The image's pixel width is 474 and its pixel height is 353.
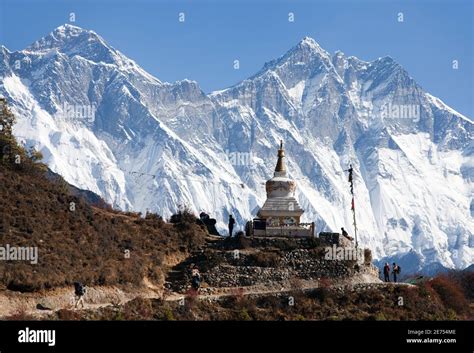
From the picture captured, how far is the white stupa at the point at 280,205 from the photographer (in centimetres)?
7575

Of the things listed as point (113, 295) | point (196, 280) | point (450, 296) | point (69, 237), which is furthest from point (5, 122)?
point (450, 296)

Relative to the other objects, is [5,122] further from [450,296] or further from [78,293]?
[450,296]

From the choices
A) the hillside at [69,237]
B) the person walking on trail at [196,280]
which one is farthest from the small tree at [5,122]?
the person walking on trail at [196,280]

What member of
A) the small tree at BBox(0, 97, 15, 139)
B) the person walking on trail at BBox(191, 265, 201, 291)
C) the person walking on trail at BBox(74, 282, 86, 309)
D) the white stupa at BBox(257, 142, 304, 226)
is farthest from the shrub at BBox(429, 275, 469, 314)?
the small tree at BBox(0, 97, 15, 139)

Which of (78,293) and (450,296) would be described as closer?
(78,293)

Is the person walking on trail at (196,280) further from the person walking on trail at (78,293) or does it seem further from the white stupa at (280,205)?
the white stupa at (280,205)

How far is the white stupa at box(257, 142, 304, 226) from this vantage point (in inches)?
2982

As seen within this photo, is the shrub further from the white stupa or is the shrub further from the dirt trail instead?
the white stupa

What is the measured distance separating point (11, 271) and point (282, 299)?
48.5ft

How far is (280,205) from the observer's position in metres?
77.4
